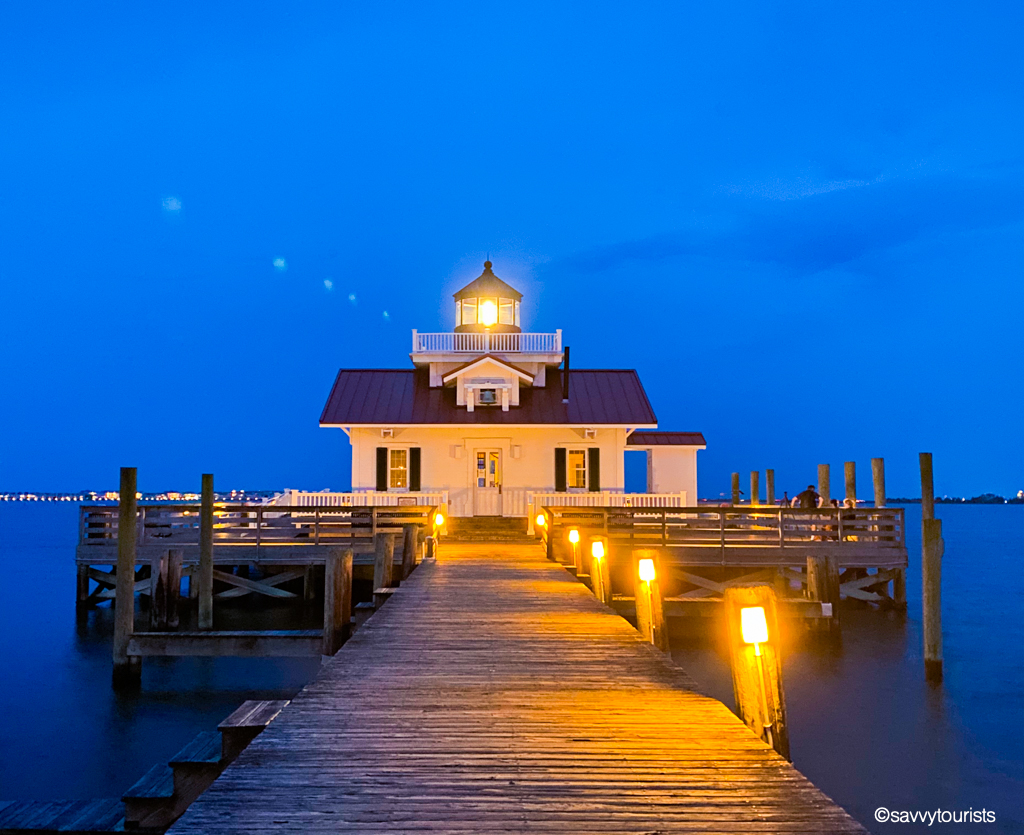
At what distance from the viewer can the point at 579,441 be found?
3045 centimetres

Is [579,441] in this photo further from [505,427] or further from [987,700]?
[987,700]

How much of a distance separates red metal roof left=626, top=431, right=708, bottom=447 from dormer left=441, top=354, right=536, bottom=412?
24.8 feet

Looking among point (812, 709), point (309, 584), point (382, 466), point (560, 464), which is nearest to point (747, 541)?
point (812, 709)

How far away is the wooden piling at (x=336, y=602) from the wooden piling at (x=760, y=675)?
6.31 meters

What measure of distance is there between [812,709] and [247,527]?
14828mm

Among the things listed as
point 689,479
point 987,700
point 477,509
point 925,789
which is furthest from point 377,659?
point 689,479

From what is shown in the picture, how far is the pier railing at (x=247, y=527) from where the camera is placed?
2188 cm

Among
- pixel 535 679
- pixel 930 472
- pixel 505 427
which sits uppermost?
pixel 505 427

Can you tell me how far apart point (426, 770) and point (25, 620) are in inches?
989

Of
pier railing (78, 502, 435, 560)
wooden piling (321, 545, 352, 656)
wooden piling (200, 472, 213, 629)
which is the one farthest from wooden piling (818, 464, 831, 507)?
wooden piling (321, 545, 352, 656)

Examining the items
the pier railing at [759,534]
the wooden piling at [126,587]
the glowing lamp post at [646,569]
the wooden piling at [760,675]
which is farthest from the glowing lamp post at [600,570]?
the wooden piling at [760,675]

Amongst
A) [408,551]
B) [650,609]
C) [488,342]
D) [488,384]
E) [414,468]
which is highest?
[488,342]

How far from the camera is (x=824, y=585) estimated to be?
18.3 metres

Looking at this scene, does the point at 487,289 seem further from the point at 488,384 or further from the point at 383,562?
the point at 383,562
